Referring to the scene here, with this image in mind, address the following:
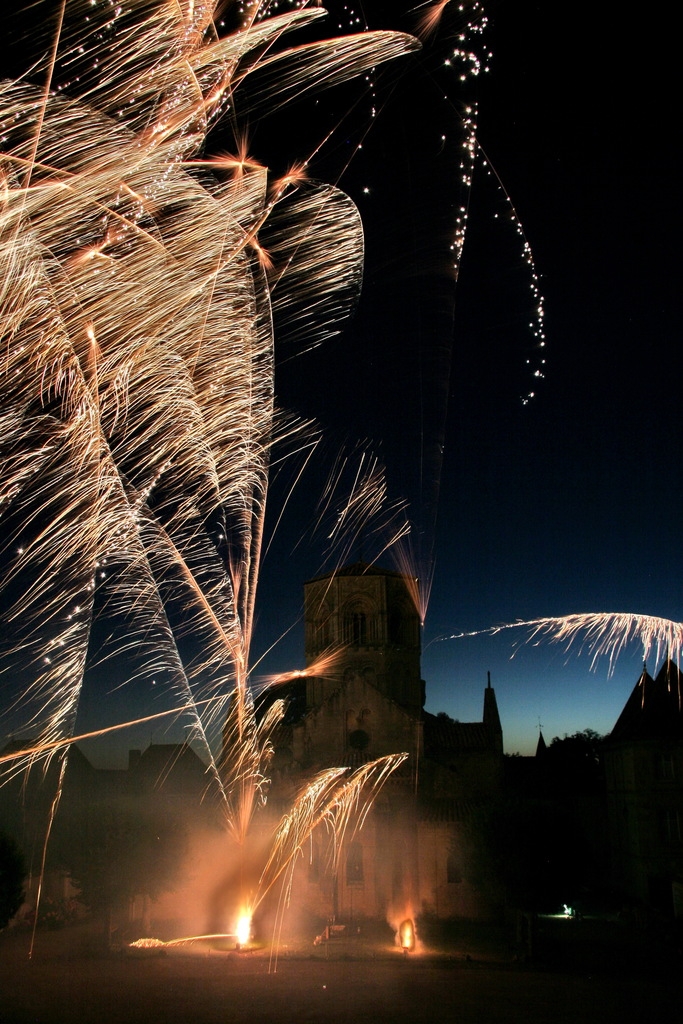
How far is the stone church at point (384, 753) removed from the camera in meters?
31.7

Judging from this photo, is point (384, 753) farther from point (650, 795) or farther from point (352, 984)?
point (352, 984)

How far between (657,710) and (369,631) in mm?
13026

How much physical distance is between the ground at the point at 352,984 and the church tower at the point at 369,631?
13.5 meters

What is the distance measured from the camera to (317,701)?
40281mm

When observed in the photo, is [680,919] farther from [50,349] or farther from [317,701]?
[50,349]

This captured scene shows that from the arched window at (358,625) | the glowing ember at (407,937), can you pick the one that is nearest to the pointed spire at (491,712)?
the arched window at (358,625)

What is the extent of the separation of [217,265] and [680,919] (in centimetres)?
2528

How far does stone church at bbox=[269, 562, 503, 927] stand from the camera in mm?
31734

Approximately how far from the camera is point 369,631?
128ft

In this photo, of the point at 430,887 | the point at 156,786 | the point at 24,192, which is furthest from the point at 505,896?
the point at 24,192

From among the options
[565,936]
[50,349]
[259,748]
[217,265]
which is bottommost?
[565,936]

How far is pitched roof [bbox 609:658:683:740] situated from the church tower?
9.93m

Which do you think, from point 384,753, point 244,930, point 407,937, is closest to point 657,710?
point 384,753

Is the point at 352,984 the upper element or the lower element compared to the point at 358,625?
lower
